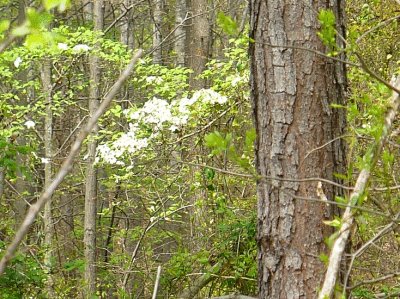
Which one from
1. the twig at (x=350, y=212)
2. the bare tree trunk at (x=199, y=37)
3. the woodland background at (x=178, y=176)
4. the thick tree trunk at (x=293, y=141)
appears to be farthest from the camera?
the bare tree trunk at (x=199, y=37)

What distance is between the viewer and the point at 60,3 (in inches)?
61.4

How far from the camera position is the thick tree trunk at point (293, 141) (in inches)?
150

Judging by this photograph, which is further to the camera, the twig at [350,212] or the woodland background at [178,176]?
the woodland background at [178,176]

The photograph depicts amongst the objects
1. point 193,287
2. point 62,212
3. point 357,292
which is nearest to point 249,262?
point 193,287

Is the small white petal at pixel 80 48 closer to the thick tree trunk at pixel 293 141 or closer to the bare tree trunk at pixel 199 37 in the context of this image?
the bare tree trunk at pixel 199 37

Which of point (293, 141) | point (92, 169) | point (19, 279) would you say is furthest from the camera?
point (92, 169)

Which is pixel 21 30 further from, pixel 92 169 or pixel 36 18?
pixel 92 169

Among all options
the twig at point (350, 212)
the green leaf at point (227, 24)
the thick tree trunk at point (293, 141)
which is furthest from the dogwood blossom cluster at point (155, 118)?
the twig at point (350, 212)

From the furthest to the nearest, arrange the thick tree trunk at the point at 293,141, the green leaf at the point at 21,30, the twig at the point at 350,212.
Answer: the thick tree trunk at the point at 293,141, the twig at the point at 350,212, the green leaf at the point at 21,30

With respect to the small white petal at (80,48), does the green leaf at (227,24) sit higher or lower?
lower

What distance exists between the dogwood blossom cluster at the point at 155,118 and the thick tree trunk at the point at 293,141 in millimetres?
4725

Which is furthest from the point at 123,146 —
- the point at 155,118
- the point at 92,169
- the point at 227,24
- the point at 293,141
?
the point at 227,24

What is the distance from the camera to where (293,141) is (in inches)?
152

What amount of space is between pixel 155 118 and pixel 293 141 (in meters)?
5.09
